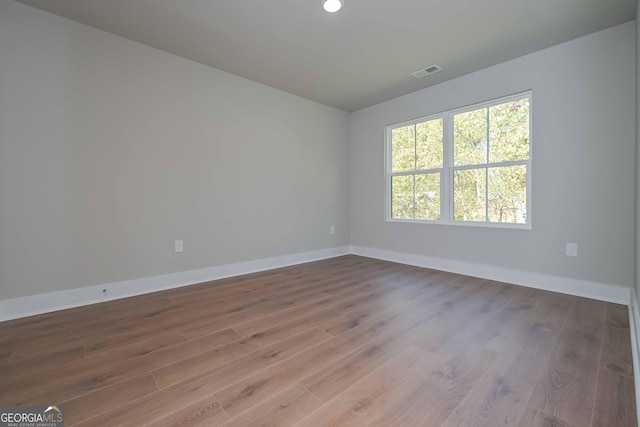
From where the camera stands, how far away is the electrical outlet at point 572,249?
2630 millimetres

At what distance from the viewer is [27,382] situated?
1.37 meters

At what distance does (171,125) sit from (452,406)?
3.27m

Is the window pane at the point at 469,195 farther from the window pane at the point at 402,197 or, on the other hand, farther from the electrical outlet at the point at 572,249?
the electrical outlet at the point at 572,249

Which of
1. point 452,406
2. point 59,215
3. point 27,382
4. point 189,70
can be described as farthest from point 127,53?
point 452,406

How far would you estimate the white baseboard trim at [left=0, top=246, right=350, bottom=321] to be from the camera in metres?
2.16

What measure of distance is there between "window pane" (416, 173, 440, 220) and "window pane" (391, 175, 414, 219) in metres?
0.12

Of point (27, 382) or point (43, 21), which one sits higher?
point (43, 21)

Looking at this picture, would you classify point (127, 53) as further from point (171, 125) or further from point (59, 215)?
point (59, 215)

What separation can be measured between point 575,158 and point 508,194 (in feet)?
2.14

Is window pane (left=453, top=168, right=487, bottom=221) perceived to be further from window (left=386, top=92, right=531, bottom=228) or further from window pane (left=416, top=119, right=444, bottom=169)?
window pane (left=416, top=119, right=444, bottom=169)

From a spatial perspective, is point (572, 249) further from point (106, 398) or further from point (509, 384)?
point (106, 398)

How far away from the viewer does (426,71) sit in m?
3.24

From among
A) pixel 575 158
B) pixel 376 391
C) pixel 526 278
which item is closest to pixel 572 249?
pixel 526 278

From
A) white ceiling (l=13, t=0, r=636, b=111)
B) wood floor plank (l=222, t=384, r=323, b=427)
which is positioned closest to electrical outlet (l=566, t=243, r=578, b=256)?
white ceiling (l=13, t=0, r=636, b=111)
